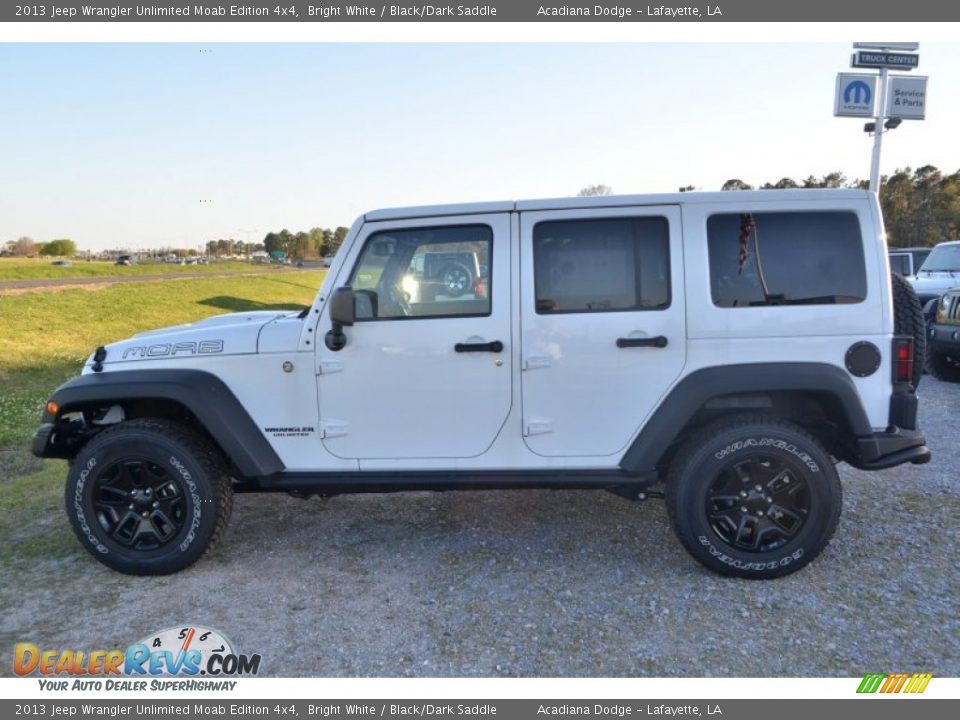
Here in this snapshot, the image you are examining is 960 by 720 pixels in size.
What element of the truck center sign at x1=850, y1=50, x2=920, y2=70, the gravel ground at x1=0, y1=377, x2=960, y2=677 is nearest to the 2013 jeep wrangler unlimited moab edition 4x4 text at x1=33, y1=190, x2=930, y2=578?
the gravel ground at x1=0, y1=377, x2=960, y2=677

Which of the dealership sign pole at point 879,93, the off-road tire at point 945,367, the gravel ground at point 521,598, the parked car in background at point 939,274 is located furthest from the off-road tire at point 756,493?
the dealership sign pole at point 879,93

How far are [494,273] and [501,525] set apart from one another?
5.73 ft

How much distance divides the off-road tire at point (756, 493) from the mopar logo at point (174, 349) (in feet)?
8.72

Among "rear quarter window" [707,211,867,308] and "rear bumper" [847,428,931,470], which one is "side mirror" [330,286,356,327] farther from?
"rear bumper" [847,428,931,470]

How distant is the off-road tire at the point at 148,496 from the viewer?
11.2ft

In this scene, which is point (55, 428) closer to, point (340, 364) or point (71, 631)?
point (71, 631)

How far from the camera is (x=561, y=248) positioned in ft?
10.9

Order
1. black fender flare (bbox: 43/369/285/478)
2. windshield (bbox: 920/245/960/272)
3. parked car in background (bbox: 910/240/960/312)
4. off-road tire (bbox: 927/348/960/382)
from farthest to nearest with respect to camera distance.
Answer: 1. windshield (bbox: 920/245/960/272)
2. parked car in background (bbox: 910/240/960/312)
3. off-road tire (bbox: 927/348/960/382)
4. black fender flare (bbox: 43/369/285/478)

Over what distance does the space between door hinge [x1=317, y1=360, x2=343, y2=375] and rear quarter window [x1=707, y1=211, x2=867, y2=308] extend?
2.04 meters

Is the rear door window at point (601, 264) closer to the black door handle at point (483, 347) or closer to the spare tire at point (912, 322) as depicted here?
the black door handle at point (483, 347)

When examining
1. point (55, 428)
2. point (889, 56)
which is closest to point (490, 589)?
point (55, 428)

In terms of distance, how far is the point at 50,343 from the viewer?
14.0 metres

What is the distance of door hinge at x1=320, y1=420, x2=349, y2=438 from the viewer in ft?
11.2

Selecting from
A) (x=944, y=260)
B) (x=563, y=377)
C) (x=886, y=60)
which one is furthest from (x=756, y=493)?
(x=886, y=60)
